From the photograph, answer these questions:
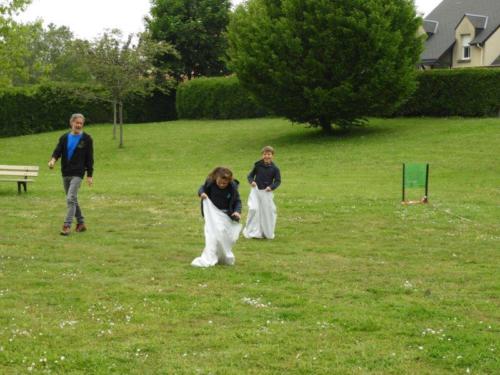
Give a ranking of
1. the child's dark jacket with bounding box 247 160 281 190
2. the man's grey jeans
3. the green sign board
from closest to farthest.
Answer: the man's grey jeans, the child's dark jacket with bounding box 247 160 281 190, the green sign board

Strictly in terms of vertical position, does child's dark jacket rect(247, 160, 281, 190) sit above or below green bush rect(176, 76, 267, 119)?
below

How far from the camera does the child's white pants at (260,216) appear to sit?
13398 mm

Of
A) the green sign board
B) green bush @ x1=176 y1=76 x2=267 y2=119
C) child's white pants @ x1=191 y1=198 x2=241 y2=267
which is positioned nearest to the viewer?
child's white pants @ x1=191 y1=198 x2=241 y2=267

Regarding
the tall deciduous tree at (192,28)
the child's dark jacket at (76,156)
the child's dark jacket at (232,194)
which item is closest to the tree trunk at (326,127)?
the tall deciduous tree at (192,28)

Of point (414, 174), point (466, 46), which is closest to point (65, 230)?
point (414, 174)

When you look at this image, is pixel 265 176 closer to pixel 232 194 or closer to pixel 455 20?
pixel 232 194

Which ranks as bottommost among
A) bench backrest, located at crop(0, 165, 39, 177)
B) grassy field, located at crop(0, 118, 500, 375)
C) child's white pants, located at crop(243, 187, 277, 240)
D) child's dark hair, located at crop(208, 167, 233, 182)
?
grassy field, located at crop(0, 118, 500, 375)

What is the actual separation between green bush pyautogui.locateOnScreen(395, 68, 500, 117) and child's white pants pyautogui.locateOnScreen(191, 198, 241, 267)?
3103 cm

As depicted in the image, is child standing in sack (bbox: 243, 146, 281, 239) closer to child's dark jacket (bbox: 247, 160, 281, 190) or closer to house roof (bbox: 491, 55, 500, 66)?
child's dark jacket (bbox: 247, 160, 281, 190)

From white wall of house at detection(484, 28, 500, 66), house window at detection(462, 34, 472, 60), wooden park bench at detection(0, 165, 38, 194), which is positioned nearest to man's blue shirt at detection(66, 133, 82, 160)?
wooden park bench at detection(0, 165, 38, 194)

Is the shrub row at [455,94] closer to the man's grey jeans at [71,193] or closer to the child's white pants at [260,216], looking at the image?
the child's white pants at [260,216]

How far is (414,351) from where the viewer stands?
643 centimetres

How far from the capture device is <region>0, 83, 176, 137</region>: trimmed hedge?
1789 inches

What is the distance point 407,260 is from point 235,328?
491 centimetres
